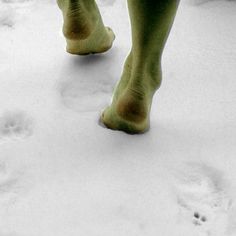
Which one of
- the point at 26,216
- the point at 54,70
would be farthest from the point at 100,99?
the point at 26,216

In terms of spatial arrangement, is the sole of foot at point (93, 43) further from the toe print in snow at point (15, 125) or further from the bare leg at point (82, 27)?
the toe print in snow at point (15, 125)

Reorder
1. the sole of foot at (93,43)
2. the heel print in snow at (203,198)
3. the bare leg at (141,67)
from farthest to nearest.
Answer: the sole of foot at (93,43)
the heel print in snow at (203,198)
the bare leg at (141,67)

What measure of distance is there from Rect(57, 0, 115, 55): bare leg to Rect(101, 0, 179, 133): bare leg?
0.88 ft

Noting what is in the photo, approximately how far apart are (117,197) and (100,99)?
0.38 meters

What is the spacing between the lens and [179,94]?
1.37 meters

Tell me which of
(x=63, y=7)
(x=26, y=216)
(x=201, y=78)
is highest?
(x=63, y=7)

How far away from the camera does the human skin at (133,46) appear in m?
0.93

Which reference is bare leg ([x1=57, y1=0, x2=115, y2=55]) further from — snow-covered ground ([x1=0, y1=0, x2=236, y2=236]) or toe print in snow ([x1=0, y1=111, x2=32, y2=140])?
toe print in snow ([x1=0, y1=111, x2=32, y2=140])

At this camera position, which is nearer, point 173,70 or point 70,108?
point 70,108

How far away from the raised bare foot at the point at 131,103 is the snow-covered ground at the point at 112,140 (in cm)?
4

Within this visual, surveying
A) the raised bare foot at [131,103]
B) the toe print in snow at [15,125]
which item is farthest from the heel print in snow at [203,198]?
the toe print in snow at [15,125]

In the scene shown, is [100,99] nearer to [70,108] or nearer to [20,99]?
[70,108]

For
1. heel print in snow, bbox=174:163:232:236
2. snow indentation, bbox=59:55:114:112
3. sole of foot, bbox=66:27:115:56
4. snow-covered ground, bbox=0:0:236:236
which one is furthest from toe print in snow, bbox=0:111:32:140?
heel print in snow, bbox=174:163:232:236

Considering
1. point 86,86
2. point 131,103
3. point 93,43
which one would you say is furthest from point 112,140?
point 93,43
